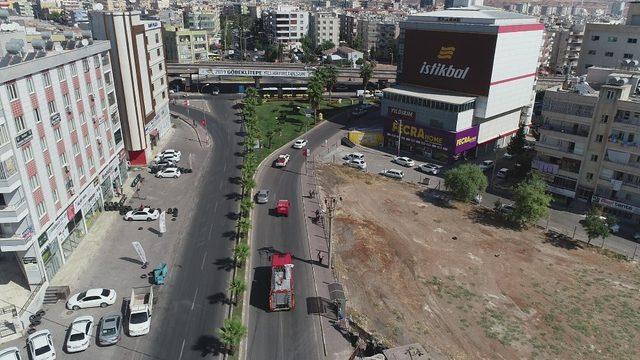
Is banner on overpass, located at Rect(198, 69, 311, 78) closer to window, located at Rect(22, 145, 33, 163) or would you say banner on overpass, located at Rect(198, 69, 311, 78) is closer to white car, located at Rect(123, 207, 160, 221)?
white car, located at Rect(123, 207, 160, 221)

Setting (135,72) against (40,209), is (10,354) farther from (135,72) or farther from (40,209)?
(135,72)

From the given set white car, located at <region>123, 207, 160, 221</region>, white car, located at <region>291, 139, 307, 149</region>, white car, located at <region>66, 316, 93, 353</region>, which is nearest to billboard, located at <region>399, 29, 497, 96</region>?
white car, located at <region>291, 139, 307, 149</region>

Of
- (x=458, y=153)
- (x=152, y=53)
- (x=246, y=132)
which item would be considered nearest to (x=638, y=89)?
(x=458, y=153)

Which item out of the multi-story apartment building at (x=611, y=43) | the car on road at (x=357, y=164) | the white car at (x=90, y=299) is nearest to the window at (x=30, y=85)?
the white car at (x=90, y=299)

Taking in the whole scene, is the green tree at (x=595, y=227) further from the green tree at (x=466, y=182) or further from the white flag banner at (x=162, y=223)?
the white flag banner at (x=162, y=223)

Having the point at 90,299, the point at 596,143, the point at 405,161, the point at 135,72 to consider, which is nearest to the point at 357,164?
the point at 405,161
